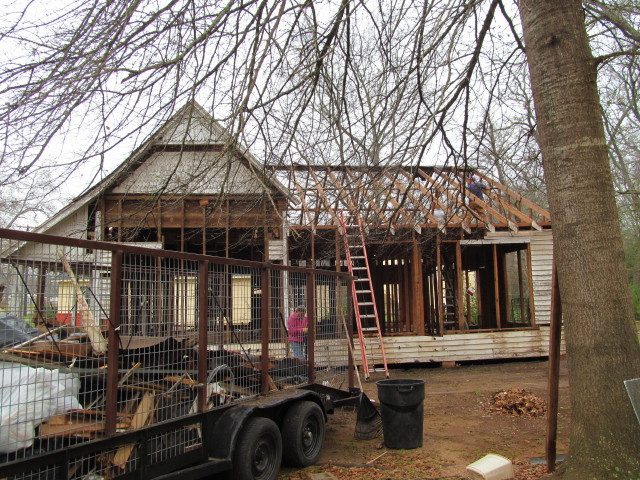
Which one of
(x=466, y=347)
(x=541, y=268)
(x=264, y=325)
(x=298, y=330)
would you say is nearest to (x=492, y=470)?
(x=264, y=325)

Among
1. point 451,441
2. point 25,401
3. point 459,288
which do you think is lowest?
point 451,441

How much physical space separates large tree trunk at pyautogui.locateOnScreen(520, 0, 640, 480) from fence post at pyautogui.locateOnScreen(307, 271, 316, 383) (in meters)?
3.24

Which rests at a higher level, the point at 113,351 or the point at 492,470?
the point at 113,351

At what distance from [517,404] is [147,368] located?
6794mm

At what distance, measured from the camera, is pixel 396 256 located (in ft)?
50.4

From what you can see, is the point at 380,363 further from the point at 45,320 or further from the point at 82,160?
the point at 45,320

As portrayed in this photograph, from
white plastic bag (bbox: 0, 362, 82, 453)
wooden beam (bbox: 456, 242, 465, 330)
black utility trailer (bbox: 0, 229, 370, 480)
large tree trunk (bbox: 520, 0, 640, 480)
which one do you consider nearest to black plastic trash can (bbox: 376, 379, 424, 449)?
black utility trailer (bbox: 0, 229, 370, 480)

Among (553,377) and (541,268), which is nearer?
(553,377)

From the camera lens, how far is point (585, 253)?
422 centimetres

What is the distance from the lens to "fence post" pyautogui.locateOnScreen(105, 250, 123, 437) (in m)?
3.86

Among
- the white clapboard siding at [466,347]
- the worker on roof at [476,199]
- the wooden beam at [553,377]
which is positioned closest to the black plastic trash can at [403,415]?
the wooden beam at [553,377]

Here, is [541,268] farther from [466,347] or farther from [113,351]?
[113,351]

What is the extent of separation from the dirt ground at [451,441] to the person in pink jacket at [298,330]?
50.5 inches

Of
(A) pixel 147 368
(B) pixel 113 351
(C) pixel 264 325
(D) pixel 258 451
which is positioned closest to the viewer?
(B) pixel 113 351
